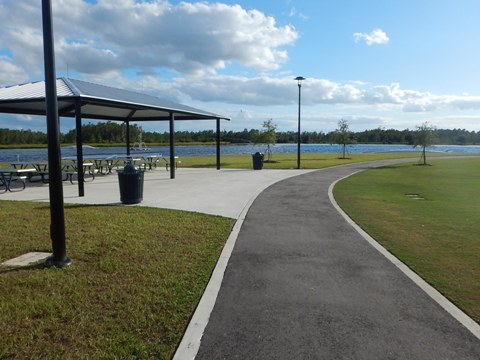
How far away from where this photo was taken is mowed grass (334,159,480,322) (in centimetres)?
473

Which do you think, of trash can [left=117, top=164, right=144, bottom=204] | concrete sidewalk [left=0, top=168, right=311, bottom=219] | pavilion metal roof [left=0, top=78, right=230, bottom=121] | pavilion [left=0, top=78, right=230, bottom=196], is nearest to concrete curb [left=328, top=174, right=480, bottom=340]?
concrete sidewalk [left=0, top=168, right=311, bottom=219]

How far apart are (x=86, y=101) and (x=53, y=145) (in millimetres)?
7301

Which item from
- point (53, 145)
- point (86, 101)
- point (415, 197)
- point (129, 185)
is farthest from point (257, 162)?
point (53, 145)

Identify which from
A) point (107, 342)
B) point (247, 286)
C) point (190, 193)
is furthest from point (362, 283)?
point (190, 193)

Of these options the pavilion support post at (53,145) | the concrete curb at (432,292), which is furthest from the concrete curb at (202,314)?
the concrete curb at (432,292)

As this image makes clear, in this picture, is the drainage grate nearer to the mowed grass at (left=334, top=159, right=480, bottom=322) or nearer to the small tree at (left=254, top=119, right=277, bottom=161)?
the mowed grass at (left=334, top=159, right=480, bottom=322)

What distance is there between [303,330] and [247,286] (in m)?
1.19

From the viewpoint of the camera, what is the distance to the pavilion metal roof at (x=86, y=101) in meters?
11.5

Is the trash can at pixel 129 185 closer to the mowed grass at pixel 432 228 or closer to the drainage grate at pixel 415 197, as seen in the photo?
the mowed grass at pixel 432 228

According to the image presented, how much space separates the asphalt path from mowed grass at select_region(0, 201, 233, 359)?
0.44 m

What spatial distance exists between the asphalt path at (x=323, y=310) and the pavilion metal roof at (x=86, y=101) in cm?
810

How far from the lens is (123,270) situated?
16.3 ft

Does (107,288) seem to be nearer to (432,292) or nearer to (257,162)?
(432,292)

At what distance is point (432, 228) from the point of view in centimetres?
757
